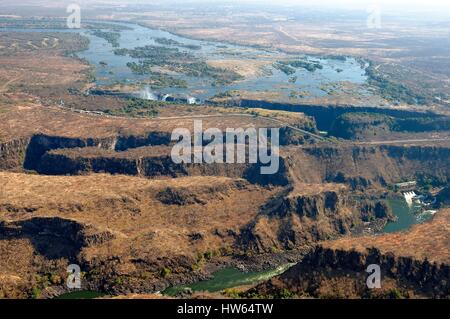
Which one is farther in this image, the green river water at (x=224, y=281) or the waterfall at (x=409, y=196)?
the waterfall at (x=409, y=196)

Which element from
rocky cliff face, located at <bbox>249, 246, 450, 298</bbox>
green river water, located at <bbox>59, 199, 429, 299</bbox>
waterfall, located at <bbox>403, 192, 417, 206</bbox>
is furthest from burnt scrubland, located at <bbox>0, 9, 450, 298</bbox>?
waterfall, located at <bbox>403, 192, 417, 206</bbox>

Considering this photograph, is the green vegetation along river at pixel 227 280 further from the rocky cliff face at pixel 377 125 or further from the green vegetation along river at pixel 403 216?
the rocky cliff face at pixel 377 125

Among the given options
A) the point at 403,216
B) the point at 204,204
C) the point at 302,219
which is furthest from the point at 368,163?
the point at 204,204

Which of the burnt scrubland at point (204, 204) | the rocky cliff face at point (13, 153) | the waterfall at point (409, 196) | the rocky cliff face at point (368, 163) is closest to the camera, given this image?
the burnt scrubland at point (204, 204)

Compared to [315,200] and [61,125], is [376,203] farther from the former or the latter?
[61,125]

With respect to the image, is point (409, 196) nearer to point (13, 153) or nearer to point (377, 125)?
point (377, 125)

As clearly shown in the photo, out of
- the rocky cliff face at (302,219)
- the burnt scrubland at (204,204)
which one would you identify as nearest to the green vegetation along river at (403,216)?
the burnt scrubland at (204,204)
